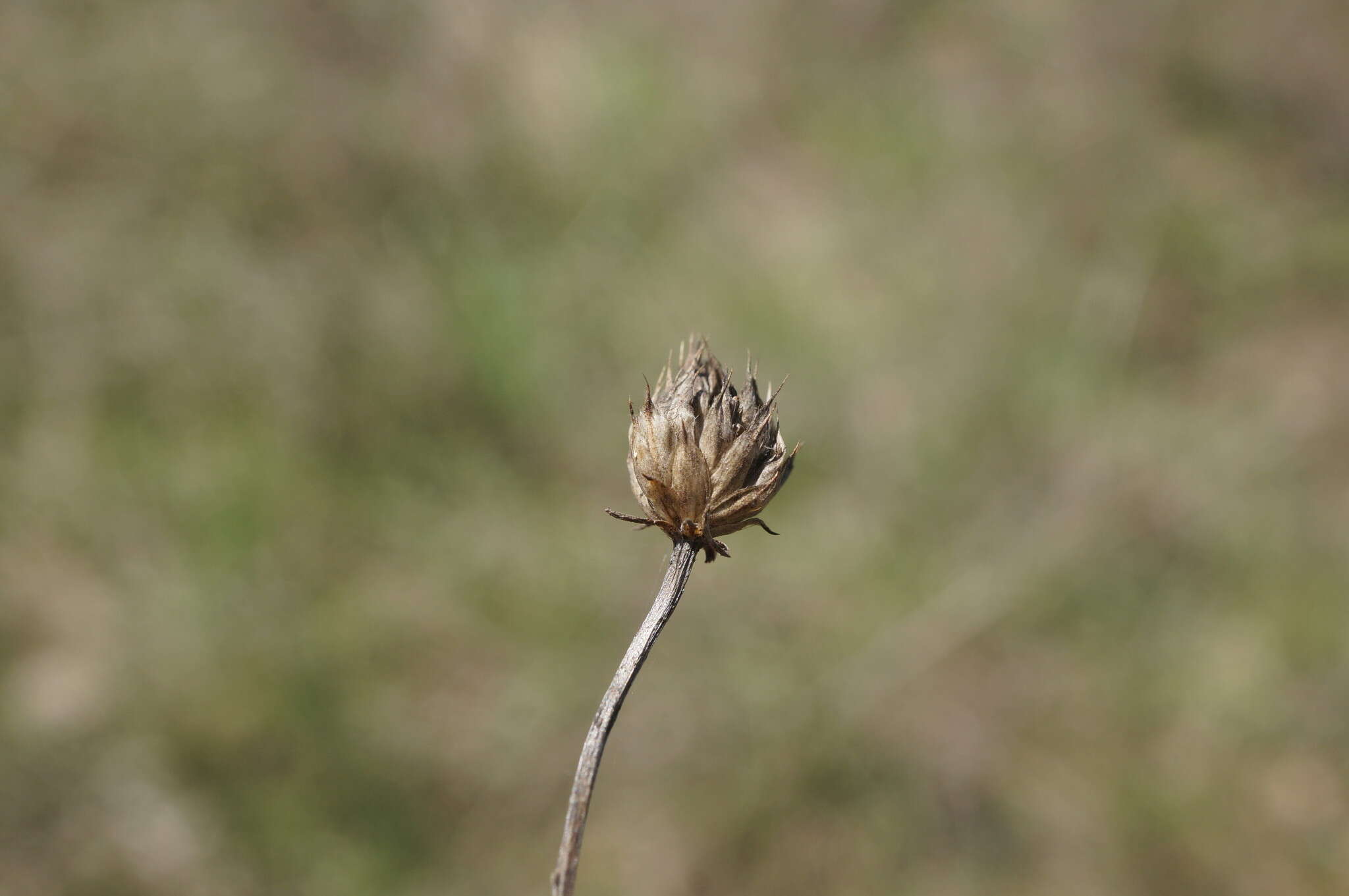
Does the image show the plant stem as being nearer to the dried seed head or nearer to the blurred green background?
A: the dried seed head

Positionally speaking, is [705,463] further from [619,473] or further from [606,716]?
[619,473]

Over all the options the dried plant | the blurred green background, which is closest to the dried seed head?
the dried plant

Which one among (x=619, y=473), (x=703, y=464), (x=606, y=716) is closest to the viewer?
(x=606, y=716)

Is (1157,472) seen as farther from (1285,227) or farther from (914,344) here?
(1285,227)

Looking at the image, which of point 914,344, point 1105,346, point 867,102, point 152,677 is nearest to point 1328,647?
point 1105,346

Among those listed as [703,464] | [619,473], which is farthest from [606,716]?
[619,473]
